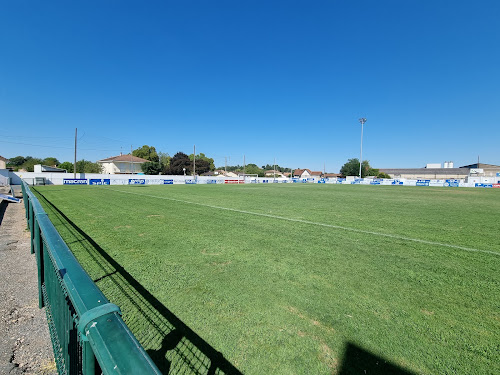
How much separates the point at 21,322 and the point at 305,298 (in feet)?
11.3

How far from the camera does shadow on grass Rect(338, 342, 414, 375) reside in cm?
211

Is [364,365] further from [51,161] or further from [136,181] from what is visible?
[51,161]

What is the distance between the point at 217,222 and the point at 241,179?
4594cm

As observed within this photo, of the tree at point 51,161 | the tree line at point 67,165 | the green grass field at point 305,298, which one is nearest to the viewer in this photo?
the green grass field at point 305,298

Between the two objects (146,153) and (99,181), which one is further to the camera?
(146,153)

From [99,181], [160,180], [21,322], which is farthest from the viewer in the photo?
[160,180]

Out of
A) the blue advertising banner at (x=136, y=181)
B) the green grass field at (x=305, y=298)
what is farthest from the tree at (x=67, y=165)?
the green grass field at (x=305, y=298)

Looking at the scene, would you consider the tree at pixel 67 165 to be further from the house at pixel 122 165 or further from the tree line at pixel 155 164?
the house at pixel 122 165

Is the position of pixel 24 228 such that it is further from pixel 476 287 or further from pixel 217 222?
pixel 476 287

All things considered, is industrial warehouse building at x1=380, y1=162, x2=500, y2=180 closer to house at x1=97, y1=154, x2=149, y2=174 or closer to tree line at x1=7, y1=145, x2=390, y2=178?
tree line at x1=7, y1=145, x2=390, y2=178

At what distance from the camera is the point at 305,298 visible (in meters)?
3.36

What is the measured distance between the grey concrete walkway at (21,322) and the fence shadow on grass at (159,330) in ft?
2.40

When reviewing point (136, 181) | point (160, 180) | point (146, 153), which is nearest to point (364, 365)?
point (136, 181)

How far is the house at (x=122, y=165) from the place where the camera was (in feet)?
224
